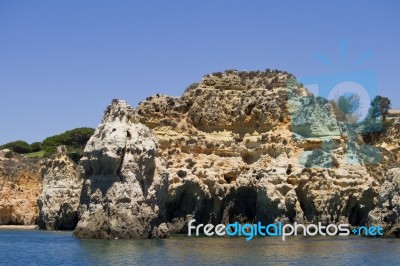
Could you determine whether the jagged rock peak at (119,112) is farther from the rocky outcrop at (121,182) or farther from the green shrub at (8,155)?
the green shrub at (8,155)

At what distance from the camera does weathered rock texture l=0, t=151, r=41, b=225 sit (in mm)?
63188

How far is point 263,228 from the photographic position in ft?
159

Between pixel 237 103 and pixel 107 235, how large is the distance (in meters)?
21.1

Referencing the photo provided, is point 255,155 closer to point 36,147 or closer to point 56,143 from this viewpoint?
point 56,143

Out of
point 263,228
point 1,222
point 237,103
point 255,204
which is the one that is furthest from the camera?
point 1,222

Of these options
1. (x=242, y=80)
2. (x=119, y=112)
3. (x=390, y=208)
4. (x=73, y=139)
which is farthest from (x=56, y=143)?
(x=390, y=208)

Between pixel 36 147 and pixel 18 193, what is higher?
pixel 36 147

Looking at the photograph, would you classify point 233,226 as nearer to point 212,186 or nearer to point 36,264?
point 212,186

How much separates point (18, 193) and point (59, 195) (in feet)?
37.5

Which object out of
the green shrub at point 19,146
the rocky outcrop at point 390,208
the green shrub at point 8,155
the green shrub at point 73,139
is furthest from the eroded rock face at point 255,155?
the green shrub at point 19,146

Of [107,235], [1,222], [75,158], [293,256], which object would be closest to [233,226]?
[107,235]

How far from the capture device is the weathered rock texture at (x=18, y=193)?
63.2 m

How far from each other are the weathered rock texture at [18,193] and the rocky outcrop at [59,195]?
7.80 meters

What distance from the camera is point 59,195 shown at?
178 feet
